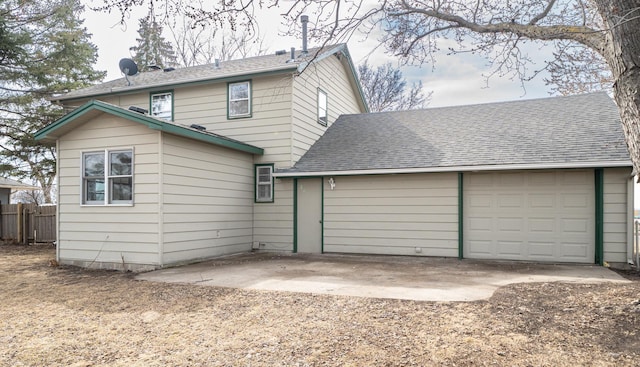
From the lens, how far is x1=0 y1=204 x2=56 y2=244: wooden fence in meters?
14.8

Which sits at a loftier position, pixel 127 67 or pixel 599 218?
pixel 127 67

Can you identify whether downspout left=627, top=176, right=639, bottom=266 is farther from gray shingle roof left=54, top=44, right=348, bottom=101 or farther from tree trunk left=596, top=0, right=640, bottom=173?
gray shingle roof left=54, top=44, right=348, bottom=101

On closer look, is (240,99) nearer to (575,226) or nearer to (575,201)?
(575,201)

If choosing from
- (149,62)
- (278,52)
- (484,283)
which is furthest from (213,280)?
(149,62)

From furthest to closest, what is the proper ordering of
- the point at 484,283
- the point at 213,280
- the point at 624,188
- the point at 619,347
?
the point at 624,188 < the point at 213,280 < the point at 484,283 < the point at 619,347

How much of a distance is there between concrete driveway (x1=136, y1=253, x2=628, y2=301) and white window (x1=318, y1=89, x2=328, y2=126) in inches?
196

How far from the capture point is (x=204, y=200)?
960 centimetres

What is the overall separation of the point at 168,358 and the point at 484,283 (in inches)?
191

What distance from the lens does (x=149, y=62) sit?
3014 cm

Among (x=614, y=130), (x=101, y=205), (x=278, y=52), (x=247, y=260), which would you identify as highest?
(x=278, y=52)

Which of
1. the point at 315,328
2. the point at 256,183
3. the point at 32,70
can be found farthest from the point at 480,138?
the point at 32,70

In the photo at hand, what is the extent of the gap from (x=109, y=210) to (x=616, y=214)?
1044 centimetres

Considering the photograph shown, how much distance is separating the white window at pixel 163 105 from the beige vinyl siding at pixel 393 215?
522 centimetres

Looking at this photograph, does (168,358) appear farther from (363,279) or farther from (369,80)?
(369,80)
